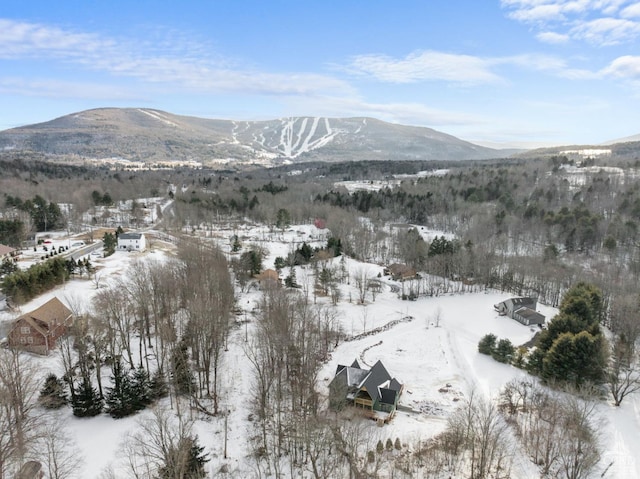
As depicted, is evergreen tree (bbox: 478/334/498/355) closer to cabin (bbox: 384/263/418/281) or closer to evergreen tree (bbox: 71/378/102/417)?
cabin (bbox: 384/263/418/281)

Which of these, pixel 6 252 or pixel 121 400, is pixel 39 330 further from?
pixel 6 252

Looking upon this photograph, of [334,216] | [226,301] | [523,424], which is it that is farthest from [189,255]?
[334,216]

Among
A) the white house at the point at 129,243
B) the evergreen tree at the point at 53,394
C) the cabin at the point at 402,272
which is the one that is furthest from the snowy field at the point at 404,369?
the white house at the point at 129,243

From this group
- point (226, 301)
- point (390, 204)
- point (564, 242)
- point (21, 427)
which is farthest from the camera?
point (390, 204)

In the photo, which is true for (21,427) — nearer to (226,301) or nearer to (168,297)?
(168,297)

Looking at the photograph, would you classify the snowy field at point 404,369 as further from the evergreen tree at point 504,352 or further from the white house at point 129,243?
the white house at point 129,243

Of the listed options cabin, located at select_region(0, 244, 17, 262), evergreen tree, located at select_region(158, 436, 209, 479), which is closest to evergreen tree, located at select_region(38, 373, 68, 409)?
evergreen tree, located at select_region(158, 436, 209, 479)
